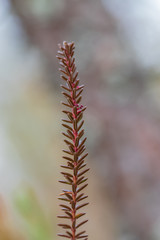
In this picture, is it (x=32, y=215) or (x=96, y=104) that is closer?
(x=32, y=215)

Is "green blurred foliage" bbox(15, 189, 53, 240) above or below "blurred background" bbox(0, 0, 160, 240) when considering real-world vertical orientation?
below

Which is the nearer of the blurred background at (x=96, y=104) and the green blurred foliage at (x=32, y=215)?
the green blurred foliage at (x=32, y=215)

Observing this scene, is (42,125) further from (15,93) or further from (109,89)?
Result: (109,89)

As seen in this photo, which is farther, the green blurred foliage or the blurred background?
the blurred background

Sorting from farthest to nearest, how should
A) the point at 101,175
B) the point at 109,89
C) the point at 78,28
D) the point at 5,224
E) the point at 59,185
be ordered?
the point at 78,28
the point at 109,89
the point at 101,175
the point at 59,185
the point at 5,224

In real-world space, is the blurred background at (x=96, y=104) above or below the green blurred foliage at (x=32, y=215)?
above

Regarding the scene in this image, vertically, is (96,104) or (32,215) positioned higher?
(96,104)

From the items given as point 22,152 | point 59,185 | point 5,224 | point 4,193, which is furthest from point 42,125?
point 5,224

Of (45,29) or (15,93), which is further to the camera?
(45,29)
